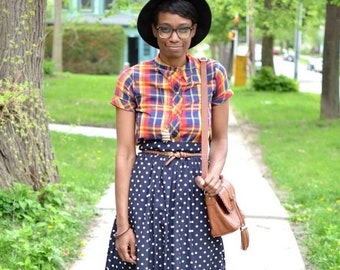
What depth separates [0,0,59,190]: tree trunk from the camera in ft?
20.3

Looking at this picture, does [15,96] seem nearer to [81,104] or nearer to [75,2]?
[81,104]

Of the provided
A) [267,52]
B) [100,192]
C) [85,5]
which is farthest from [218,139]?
[85,5]

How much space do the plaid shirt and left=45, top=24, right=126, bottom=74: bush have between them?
34285 mm

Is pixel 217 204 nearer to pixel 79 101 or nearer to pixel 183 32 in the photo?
pixel 183 32

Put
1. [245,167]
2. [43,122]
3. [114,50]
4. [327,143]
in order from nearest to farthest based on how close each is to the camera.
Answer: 1. [43,122]
2. [245,167]
3. [327,143]
4. [114,50]

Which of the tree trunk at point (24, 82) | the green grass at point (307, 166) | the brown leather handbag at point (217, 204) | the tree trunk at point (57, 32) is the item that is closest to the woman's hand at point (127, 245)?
the brown leather handbag at point (217, 204)

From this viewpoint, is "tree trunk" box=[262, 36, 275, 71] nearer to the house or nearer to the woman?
the house

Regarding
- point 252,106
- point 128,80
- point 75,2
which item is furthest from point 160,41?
point 75,2

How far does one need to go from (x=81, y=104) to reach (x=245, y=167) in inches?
334

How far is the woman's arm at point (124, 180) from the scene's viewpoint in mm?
3129

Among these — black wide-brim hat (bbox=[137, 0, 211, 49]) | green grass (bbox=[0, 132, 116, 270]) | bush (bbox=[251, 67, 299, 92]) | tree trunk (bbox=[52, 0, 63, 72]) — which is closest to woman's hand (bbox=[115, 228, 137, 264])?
black wide-brim hat (bbox=[137, 0, 211, 49])

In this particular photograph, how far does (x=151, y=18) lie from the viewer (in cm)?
320

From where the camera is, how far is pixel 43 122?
6.45m

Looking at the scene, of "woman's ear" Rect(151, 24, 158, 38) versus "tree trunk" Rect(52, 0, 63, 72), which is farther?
"tree trunk" Rect(52, 0, 63, 72)
